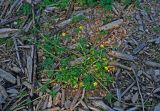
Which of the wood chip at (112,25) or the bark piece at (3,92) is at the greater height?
the wood chip at (112,25)

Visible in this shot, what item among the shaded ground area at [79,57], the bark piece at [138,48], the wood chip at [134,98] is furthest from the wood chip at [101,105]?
the bark piece at [138,48]

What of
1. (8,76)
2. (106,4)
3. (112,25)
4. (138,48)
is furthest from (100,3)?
(8,76)

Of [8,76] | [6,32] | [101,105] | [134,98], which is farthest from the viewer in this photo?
[6,32]

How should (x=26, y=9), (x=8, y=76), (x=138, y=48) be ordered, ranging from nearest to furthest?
(x=8, y=76), (x=138, y=48), (x=26, y=9)

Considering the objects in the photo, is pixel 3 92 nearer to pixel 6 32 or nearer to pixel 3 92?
pixel 3 92

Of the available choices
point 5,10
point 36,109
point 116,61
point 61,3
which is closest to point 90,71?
point 116,61

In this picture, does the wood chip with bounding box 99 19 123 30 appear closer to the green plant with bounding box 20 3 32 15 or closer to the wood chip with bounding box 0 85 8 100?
the green plant with bounding box 20 3 32 15

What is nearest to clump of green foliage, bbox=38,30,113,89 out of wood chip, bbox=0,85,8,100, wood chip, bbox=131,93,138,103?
wood chip, bbox=131,93,138,103

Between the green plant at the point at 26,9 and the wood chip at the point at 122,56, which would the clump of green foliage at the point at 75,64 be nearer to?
the wood chip at the point at 122,56

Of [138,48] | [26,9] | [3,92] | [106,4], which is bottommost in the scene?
[3,92]

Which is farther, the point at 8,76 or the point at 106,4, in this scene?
the point at 106,4
